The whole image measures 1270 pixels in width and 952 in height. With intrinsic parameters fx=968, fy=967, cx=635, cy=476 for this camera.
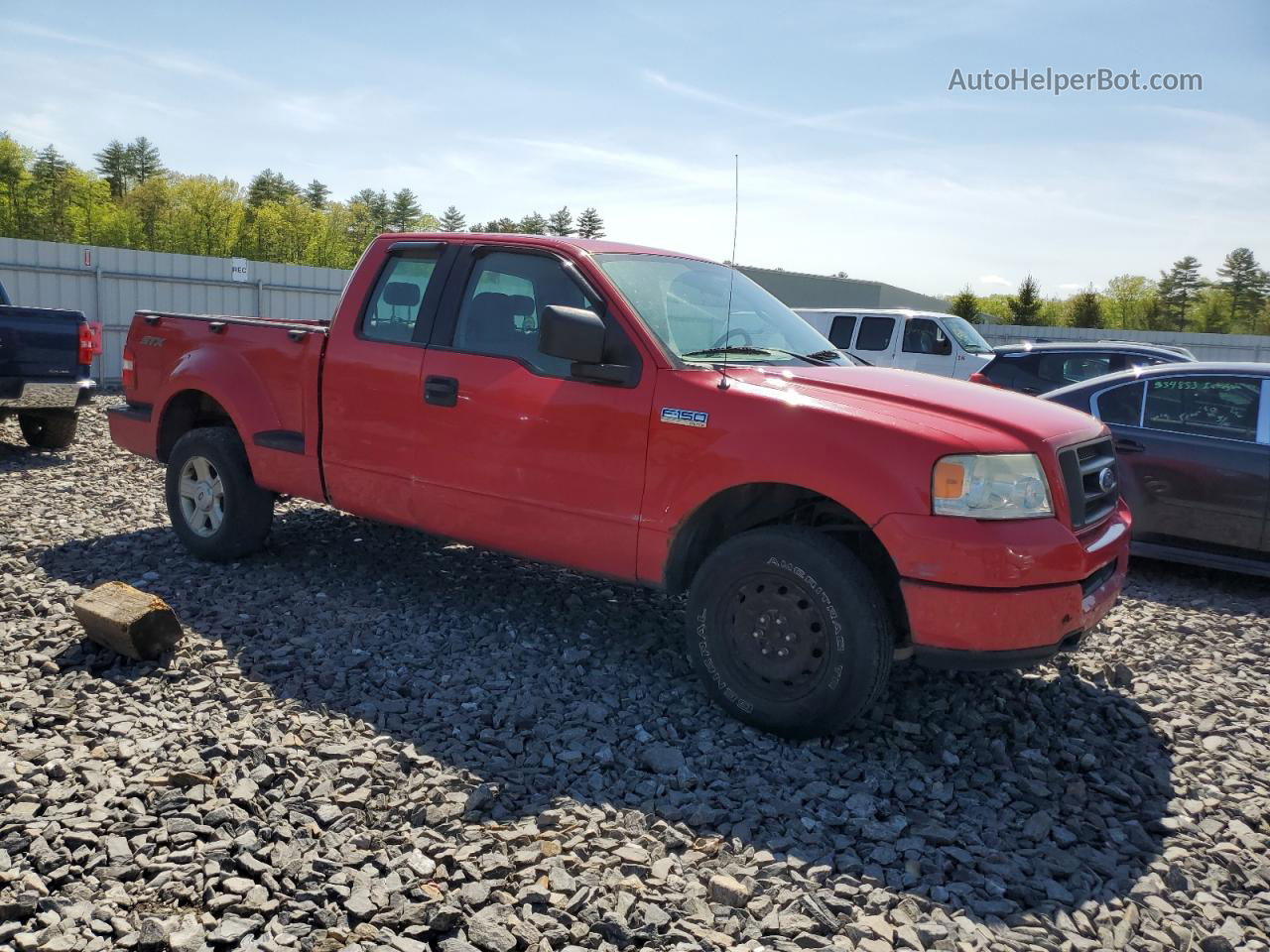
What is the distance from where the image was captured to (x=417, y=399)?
16.1 ft

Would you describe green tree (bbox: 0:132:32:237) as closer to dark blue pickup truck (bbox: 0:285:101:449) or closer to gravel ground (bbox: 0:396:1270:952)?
dark blue pickup truck (bbox: 0:285:101:449)

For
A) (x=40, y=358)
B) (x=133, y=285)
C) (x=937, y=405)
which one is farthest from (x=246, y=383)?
(x=133, y=285)

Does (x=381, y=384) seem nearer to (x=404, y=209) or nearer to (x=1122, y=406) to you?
(x=1122, y=406)

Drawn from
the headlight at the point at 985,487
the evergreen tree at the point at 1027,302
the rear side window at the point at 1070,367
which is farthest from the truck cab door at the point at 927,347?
the evergreen tree at the point at 1027,302

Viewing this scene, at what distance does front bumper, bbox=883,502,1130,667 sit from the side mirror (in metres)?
1.59

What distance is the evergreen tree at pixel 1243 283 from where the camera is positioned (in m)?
80.8

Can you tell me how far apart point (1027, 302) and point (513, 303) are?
44789 mm

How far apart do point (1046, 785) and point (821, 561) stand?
1202 millimetres

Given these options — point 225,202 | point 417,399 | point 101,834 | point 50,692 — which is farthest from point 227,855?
point 225,202

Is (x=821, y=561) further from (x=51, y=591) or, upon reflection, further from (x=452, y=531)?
(x=51, y=591)

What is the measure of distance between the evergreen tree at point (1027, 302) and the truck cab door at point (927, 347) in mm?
31758

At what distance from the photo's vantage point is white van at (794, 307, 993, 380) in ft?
52.0

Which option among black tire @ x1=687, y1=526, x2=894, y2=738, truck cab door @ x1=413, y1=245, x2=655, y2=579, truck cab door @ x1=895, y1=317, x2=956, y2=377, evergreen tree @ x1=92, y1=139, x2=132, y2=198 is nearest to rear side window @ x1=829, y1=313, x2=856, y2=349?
truck cab door @ x1=895, y1=317, x2=956, y2=377

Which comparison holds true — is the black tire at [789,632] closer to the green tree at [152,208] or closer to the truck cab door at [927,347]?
the truck cab door at [927,347]
